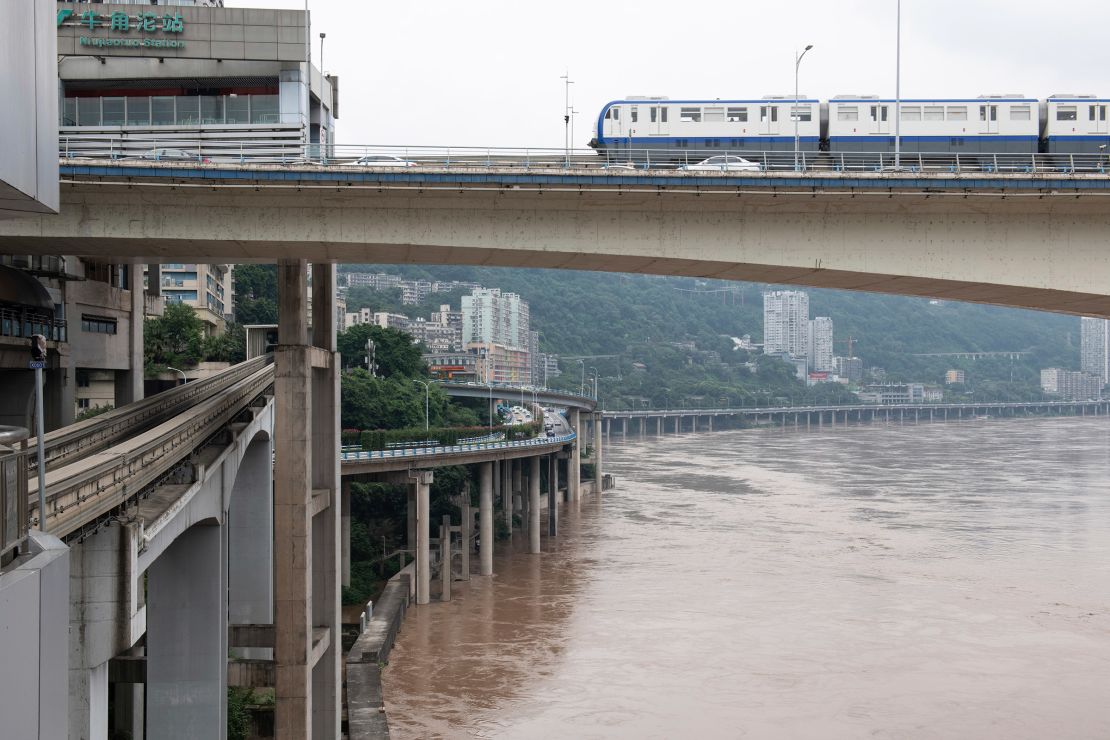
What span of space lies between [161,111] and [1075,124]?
24.0 metres

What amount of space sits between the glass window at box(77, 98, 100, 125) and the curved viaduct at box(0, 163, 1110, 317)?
9367 mm

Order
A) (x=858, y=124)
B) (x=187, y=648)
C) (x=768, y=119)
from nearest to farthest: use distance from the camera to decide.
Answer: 1. (x=187, y=648)
2. (x=858, y=124)
3. (x=768, y=119)

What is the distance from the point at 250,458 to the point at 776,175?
20.7 meters

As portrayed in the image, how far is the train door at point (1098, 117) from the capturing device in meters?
28.6

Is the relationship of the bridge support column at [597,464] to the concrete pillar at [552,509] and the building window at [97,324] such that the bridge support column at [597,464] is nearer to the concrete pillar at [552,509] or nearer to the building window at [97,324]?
the concrete pillar at [552,509]

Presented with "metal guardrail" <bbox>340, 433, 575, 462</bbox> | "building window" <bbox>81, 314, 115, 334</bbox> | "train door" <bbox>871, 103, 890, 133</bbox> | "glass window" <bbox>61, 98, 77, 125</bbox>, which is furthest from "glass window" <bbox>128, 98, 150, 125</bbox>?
"metal guardrail" <bbox>340, 433, 575, 462</bbox>

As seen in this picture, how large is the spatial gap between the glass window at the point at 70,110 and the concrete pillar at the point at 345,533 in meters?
22.6

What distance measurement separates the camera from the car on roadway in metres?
21.6

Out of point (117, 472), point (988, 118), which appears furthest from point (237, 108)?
point (988, 118)

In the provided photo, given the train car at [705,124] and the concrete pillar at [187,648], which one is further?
the train car at [705,124]

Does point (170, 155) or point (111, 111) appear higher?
point (111, 111)

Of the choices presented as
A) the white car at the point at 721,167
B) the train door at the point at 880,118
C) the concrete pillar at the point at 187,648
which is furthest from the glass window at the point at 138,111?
the train door at the point at 880,118

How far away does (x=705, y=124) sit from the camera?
31078 millimetres

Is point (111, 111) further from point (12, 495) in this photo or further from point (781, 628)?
point (781, 628)
